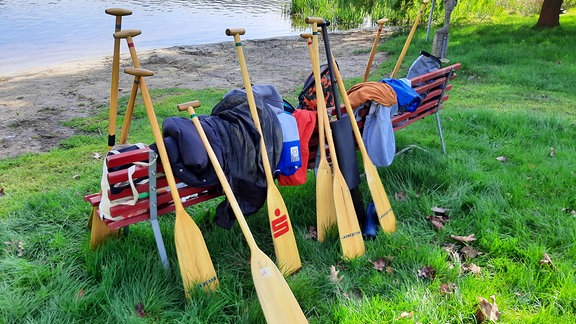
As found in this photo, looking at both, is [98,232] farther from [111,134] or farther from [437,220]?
[437,220]

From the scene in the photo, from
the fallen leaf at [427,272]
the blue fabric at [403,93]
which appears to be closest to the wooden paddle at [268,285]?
the fallen leaf at [427,272]

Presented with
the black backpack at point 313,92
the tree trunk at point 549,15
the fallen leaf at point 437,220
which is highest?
the tree trunk at point 549,15

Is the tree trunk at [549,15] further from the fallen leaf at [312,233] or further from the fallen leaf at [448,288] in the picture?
the fallen leaf at [448,288]

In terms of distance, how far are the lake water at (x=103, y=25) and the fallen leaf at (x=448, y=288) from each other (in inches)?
381

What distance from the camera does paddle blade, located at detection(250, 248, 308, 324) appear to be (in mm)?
2113

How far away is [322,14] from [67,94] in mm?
9168

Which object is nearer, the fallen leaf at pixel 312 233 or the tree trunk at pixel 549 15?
the fallen leaf at pixel 312 233

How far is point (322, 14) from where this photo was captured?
47.4 ft

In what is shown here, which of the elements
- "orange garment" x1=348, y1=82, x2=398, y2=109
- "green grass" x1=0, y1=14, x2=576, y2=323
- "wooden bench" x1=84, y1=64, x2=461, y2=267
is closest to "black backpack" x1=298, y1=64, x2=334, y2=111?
"orange garment" x1=348, y1=82, x2=398, y2=109

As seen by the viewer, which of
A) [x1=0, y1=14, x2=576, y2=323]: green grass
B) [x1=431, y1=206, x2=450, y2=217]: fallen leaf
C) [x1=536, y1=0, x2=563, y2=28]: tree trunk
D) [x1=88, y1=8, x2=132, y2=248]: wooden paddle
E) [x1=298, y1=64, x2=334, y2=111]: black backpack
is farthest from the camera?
[x1=536, y1=0, x2=563, y2=28]: tree trunk

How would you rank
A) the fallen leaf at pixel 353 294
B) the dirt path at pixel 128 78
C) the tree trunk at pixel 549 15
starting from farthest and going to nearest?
the tree trunk at pixel 549 15
the dirt path at pixel 128 78
the fallen leaf at pixel 353 294

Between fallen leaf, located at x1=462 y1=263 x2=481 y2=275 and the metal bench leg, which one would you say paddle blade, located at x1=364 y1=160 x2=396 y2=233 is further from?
the metal bench leg

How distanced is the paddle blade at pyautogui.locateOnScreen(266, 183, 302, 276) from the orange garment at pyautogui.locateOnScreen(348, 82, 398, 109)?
1.01 metres

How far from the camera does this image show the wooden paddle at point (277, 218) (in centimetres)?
254
